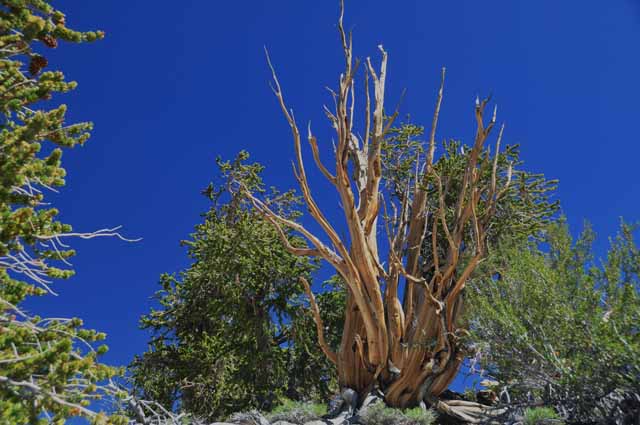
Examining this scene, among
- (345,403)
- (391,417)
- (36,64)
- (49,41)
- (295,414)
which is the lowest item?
(391,417)

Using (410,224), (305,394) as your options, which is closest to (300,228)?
(410,224)

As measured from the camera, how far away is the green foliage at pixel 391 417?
28.3 feet

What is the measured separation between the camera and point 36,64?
5.07 metres

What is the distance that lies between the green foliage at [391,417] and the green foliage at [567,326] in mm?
1336

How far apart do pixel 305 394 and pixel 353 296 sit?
397cm

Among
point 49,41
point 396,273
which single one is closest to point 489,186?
point 396,273

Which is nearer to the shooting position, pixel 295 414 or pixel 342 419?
pixel 295 414

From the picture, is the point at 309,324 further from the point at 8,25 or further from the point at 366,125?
the point at 8,25

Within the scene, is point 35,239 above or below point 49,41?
below

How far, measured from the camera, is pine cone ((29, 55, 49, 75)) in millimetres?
5059

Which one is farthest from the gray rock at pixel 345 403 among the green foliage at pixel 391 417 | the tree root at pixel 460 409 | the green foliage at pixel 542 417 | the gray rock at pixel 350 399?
the green foliage at pixel 542 417

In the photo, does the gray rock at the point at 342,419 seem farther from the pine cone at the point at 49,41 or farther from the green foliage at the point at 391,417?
the pine cone at the point at 49,41

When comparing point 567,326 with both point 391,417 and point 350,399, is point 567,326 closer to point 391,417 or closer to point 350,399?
point 391,417

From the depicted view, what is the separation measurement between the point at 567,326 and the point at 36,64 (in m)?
6.36
